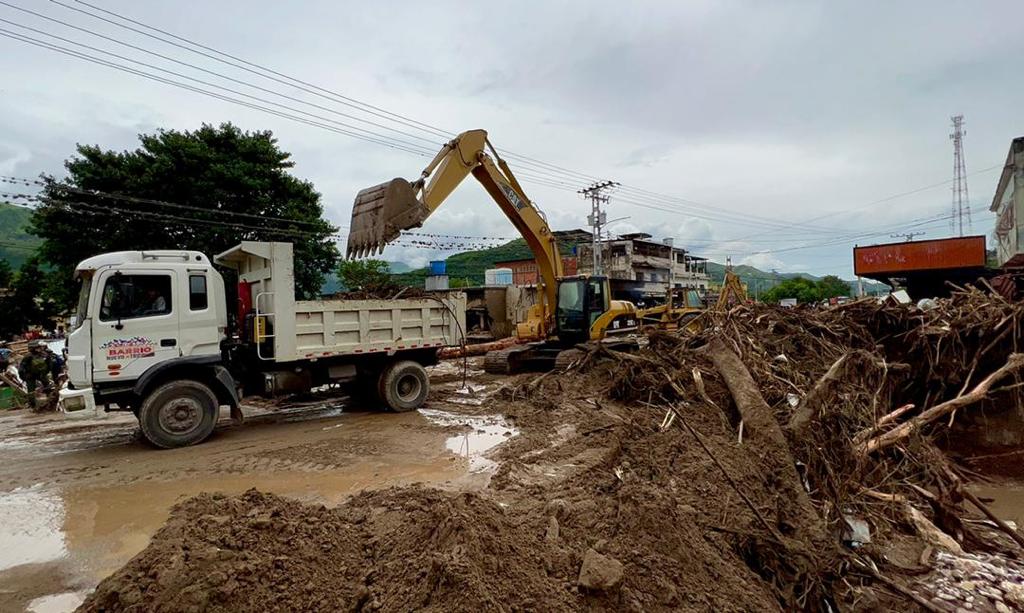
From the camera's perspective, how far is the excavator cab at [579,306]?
449 inches

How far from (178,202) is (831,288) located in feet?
222

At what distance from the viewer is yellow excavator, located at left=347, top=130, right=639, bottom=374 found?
9102mm

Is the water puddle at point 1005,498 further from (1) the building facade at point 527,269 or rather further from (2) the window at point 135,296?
(1) the building facade at point 527,269

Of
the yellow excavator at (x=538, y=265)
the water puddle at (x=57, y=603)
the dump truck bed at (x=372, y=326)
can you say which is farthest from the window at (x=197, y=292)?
the water puddle at (x=57, y=603)

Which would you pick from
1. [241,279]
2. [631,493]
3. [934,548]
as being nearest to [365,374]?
[241,279]

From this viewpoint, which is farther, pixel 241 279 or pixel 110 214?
pixel 110 214

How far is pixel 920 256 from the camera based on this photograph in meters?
17.6

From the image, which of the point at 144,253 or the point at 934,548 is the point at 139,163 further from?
the point at 934,548

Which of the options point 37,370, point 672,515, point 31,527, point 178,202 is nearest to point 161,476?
point 31,527

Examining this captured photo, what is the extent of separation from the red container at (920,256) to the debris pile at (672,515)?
1108 centimetres

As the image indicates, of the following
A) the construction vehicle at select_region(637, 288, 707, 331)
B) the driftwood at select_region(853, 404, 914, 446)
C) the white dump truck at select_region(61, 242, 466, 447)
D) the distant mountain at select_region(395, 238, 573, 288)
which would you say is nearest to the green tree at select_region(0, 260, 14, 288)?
the white dump truck at select_region(61, 242, 466, 447)

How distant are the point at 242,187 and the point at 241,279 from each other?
34.3ft

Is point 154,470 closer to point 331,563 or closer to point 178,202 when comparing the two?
point 331,563

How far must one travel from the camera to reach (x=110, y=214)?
15469 mm
